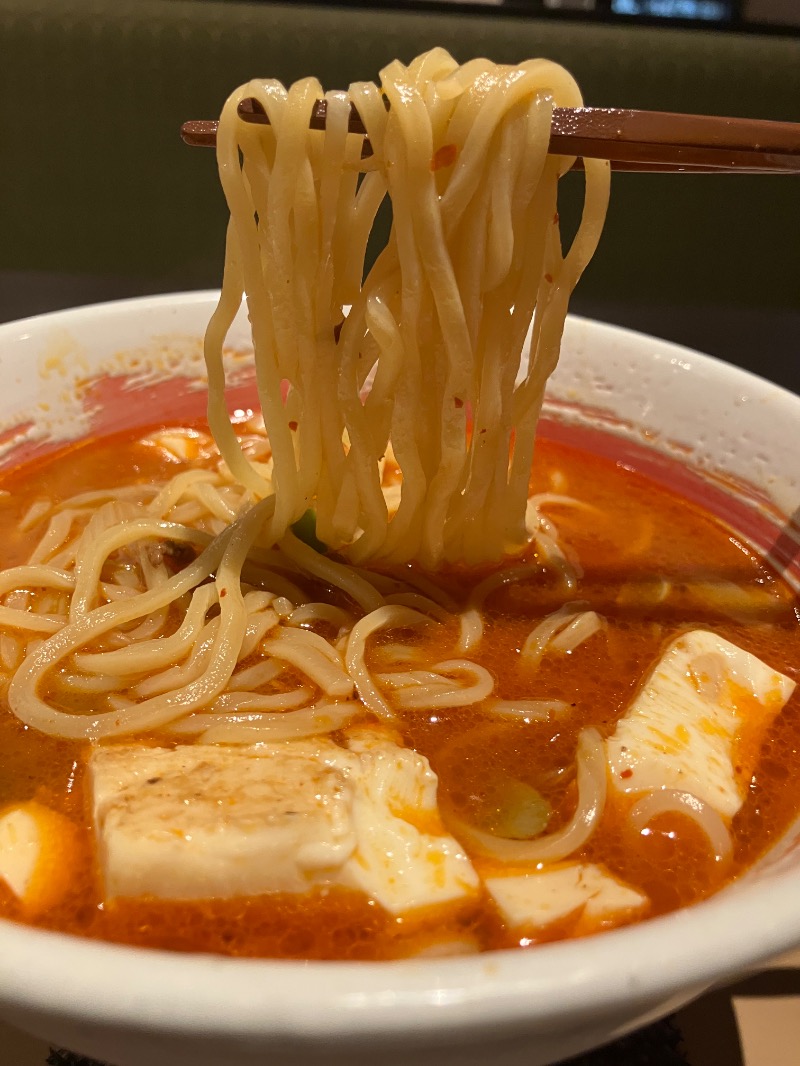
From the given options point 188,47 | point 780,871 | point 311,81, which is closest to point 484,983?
point 780,871

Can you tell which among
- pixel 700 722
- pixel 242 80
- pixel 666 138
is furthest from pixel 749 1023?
pixel 242 80

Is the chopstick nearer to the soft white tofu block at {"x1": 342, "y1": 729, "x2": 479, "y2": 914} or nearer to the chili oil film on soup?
the chili oil film on soup

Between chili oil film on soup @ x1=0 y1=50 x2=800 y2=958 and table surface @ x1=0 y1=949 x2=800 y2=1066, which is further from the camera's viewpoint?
table surface @ x1=0 y1=949 x2=800 y2=1066


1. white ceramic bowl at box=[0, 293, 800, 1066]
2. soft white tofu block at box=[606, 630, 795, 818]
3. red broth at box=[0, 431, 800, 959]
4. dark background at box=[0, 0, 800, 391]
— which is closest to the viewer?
white ceramic bowl at box=[0, 293, 800, 1066]

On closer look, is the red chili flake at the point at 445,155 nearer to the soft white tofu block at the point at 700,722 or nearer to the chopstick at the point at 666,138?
the chopstick at the point at 666,138

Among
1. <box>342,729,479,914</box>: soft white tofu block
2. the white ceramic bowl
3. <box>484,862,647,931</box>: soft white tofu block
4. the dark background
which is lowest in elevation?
<box>484,862,647,931</box>: soft white tofu block

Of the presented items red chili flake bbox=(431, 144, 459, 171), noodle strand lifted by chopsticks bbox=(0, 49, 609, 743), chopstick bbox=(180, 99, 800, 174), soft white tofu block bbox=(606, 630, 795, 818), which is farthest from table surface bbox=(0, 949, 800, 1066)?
red chili flake bbox=(431, 144, 459, 171)
